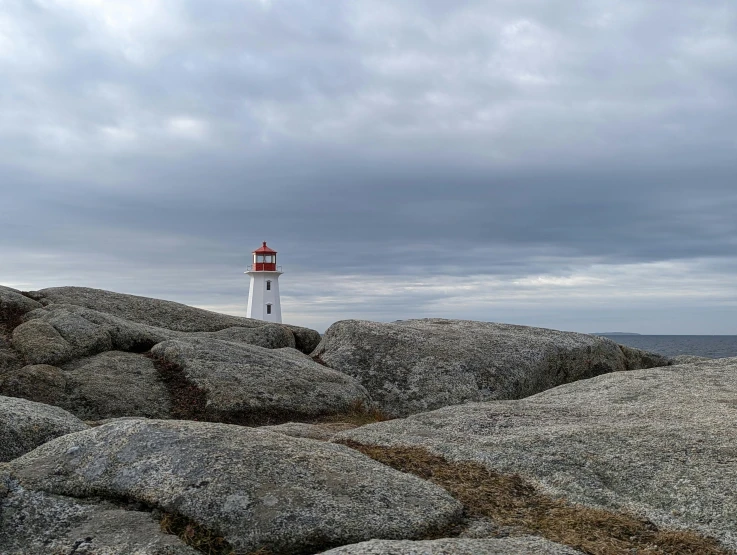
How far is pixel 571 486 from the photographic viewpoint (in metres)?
14.3

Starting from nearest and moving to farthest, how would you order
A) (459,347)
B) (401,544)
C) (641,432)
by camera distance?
(401,544), (641,432), (459,347)

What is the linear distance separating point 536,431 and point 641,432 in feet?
8.62

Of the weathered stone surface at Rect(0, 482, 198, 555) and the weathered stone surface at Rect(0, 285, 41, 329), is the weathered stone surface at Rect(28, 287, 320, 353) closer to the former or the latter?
the weathered stone surface at Rect(0, 285, 41, 329)

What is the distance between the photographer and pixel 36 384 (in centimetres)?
2497

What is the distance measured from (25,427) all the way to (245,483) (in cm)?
732

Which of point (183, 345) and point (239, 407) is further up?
point (183, 345)

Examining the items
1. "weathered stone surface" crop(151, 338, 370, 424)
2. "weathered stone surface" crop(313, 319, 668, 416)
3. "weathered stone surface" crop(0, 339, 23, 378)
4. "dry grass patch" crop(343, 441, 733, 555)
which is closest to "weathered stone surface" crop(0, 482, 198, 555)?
"dry grass patch" crop(343, 441, 733, 555)

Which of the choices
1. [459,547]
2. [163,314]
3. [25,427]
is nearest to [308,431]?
[25,427]

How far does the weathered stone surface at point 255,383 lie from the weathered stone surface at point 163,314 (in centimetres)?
796

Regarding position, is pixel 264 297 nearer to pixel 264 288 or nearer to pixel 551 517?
pixel 264 288

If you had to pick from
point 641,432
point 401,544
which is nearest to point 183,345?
point 641,432

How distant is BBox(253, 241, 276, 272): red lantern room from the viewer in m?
84.2

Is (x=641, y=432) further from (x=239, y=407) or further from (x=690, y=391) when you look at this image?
(x=239, y=407)

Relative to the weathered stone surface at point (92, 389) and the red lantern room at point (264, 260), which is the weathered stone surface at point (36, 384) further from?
the red lantern room at point (264, 260)
